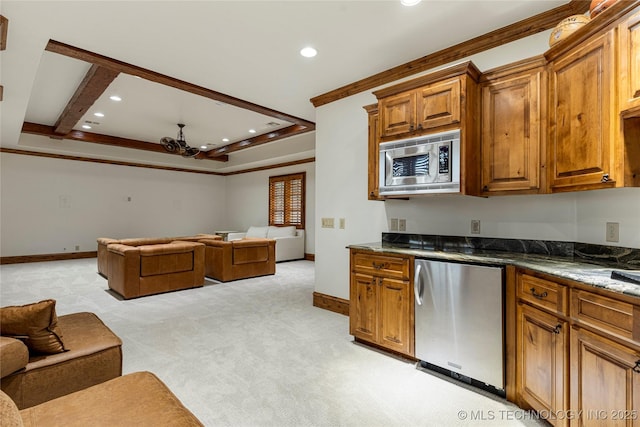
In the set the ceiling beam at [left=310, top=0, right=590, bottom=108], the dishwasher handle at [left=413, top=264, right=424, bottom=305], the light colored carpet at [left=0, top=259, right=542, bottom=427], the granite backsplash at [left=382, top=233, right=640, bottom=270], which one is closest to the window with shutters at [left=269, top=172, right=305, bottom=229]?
the light colored carpet at [left=0, top=259, right=542, bottom=427]

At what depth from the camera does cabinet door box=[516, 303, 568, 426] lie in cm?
166

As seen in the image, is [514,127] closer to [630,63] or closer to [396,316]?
[630,63]

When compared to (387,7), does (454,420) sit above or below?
below

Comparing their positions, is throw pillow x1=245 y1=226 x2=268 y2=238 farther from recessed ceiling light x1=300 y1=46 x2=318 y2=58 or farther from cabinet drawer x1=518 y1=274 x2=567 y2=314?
cabinet drawer x1=518 y1=274 x2=567 y2=314

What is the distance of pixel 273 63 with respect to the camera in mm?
3268

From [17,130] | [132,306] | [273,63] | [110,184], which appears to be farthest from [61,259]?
[273,63]

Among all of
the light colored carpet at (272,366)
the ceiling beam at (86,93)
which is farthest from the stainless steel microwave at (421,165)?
the ceiling beam at (86,93)

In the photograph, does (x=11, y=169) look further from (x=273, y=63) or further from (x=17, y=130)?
(x=273, y=63)

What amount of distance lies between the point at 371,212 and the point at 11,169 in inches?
334

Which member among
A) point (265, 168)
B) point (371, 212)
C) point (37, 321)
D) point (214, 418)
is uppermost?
point (265, 168)

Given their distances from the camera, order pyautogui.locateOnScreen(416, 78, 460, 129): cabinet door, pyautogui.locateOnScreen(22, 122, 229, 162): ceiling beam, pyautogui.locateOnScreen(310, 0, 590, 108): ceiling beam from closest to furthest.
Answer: pyautogui.locateOnScreen(310, 0, 590, 108): ceiling beam
pyautogui.locateOnScreen(416, 78, 460, 129): cabinet door
pyautogui.locateOnScreen(22, 122, 229, 162): ceiling beam

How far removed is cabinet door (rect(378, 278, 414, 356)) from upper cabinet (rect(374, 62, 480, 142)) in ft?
4.27

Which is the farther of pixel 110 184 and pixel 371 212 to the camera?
pixel 110 184

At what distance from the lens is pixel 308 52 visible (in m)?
3.03
